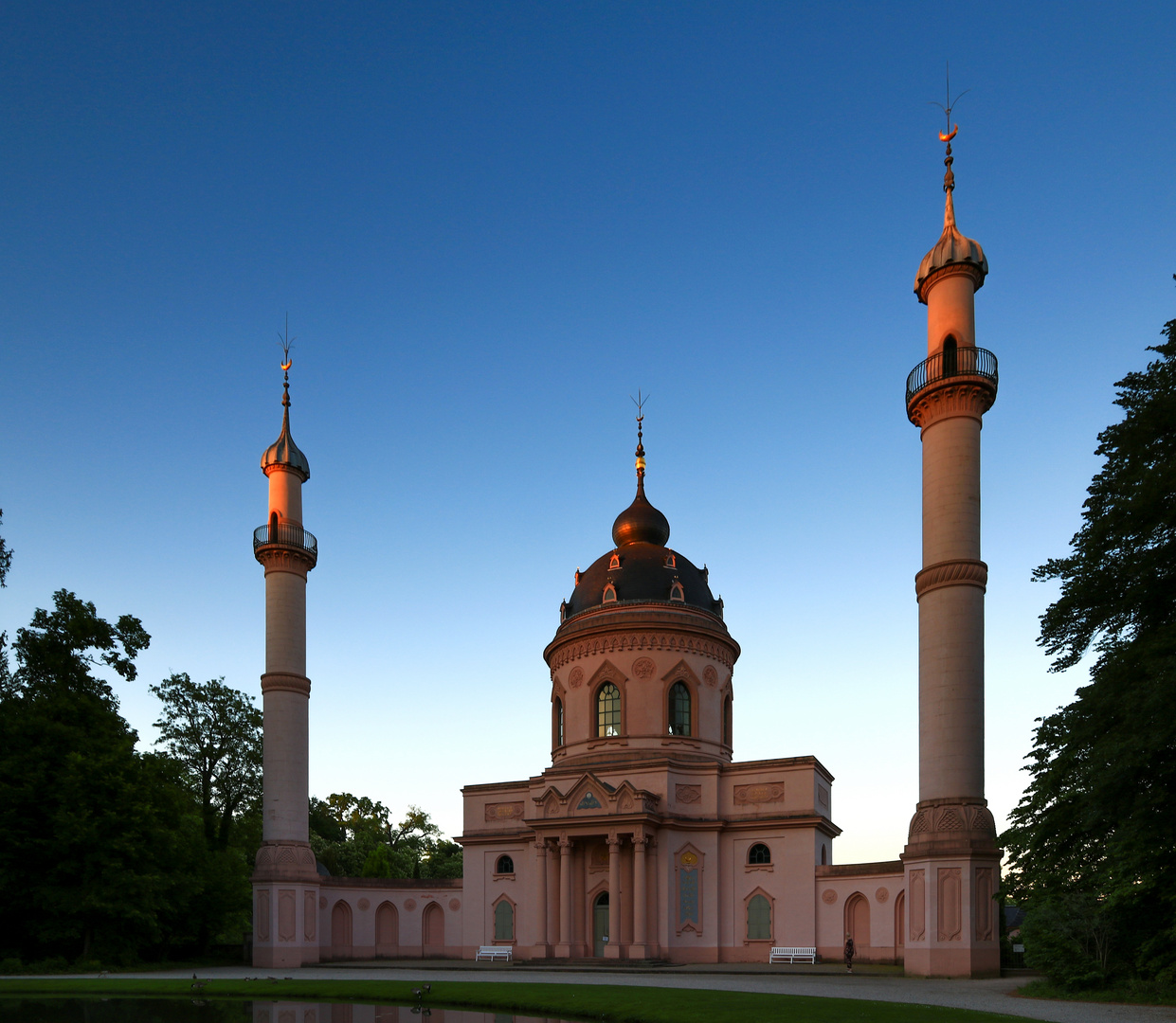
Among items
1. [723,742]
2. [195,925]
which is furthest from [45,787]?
[723,742]

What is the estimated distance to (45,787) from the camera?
3438cm

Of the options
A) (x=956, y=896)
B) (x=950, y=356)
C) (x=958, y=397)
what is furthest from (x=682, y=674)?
(x=950, y=356)

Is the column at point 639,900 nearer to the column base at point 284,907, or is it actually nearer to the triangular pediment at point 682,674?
the triangular pediment at point 682,674

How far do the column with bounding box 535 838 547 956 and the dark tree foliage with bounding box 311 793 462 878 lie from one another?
29.6 meters

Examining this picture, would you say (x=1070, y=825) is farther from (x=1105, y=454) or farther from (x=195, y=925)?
(x=195, y=925)

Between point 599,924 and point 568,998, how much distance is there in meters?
19.9

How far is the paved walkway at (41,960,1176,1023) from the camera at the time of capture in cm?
1828

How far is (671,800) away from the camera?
130 feet

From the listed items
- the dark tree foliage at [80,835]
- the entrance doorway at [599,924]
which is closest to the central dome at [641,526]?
the entrance doorway at [599,924]

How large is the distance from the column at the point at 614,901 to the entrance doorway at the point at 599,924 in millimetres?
1041

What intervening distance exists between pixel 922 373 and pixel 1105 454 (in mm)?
9557

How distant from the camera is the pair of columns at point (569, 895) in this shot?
37312 millimetres

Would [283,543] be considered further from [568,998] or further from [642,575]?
[568,998]

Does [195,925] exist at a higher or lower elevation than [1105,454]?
lower
